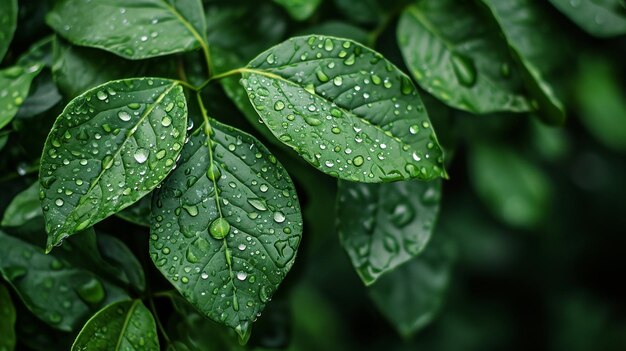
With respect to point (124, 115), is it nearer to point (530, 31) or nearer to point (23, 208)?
point (23, 208)

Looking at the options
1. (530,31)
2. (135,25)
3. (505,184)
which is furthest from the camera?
(505,184)

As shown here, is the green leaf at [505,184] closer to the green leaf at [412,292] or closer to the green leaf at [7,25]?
the green leaf at [412,292]

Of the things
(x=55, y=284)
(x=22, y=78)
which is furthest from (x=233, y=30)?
(x=55, y=284)

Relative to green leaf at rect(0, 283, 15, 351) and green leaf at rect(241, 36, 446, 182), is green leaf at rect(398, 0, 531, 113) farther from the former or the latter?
green leaf at rect(0, 283, 15, 351)

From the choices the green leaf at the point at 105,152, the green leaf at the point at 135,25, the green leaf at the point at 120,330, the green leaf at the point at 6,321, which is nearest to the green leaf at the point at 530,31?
the green leaf at the point at 135,25

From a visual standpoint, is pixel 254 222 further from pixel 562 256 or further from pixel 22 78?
pixel 562 256

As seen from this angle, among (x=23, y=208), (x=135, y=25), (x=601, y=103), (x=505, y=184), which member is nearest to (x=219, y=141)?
(x=135, y=25)
